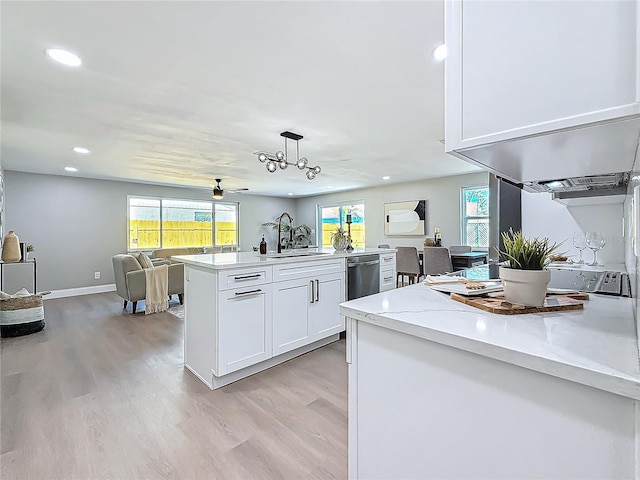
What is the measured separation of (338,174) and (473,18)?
5.26 metres

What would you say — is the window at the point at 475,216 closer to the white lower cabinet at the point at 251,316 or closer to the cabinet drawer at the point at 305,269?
the cabinet drawer at the point at 305,269

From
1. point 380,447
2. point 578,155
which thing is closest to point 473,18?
point 578,155

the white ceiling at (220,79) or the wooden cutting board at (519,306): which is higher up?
the white ceiling at (220,79)

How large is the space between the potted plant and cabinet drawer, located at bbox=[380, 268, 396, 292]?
2.79 metres

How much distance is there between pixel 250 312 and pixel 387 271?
6.62ft

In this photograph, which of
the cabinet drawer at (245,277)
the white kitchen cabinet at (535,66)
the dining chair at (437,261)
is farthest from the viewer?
the dining chair at (437,261)

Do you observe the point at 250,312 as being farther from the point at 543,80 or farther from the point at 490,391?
the point at 543,80

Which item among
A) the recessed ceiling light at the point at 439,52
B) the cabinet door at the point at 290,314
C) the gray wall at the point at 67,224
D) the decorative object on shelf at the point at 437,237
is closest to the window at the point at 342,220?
the decorative object on shelf at the point at 437,237

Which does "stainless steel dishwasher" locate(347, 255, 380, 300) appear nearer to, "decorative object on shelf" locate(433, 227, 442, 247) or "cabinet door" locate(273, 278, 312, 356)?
"cabinet door" locate(273, 278, 312, 356)

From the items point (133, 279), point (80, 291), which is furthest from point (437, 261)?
point (80, 291)

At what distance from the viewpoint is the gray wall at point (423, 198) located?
638cm

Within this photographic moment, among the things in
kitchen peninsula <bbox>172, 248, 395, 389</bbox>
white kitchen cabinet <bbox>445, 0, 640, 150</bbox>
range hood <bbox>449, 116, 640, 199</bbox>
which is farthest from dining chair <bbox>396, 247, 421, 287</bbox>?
white kitchen cabinet <bbox>445, 0, 640, 150</bbox>

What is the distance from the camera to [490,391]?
0.74 meters

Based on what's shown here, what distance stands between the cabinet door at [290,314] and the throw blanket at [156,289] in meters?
2.76
